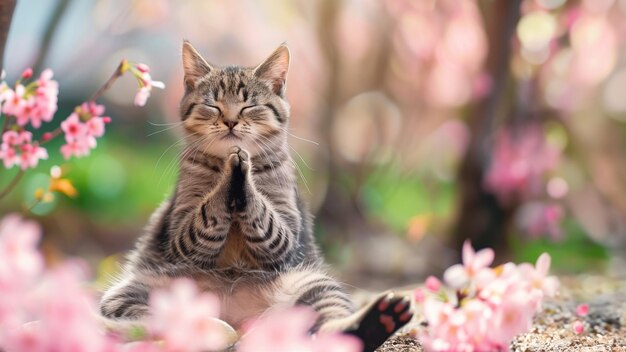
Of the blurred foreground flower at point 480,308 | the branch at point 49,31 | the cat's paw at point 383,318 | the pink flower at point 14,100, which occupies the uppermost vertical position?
the branch at point 49,31

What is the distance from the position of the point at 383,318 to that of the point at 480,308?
191 mm

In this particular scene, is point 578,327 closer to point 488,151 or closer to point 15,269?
point 15,269

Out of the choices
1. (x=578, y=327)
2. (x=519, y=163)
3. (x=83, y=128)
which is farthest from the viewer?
(x=519, y=163)

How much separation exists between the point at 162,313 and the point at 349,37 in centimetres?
400

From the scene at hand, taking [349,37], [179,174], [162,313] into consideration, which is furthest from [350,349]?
[349,37]

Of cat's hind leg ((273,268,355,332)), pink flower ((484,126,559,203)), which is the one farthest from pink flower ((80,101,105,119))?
pink flower ((484,126,559,203))

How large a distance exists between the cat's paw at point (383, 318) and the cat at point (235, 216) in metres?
0.14

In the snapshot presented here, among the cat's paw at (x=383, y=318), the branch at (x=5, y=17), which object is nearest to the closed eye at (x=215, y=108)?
the branch at (x=5, y=17)

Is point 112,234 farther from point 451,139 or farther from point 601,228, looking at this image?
point 601,228

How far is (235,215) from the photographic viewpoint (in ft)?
5.38

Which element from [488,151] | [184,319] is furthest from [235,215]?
[488,151]

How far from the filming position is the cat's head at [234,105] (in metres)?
1.73

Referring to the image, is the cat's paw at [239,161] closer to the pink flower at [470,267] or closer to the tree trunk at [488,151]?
the pink flower at [470,267]

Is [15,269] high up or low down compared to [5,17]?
down
